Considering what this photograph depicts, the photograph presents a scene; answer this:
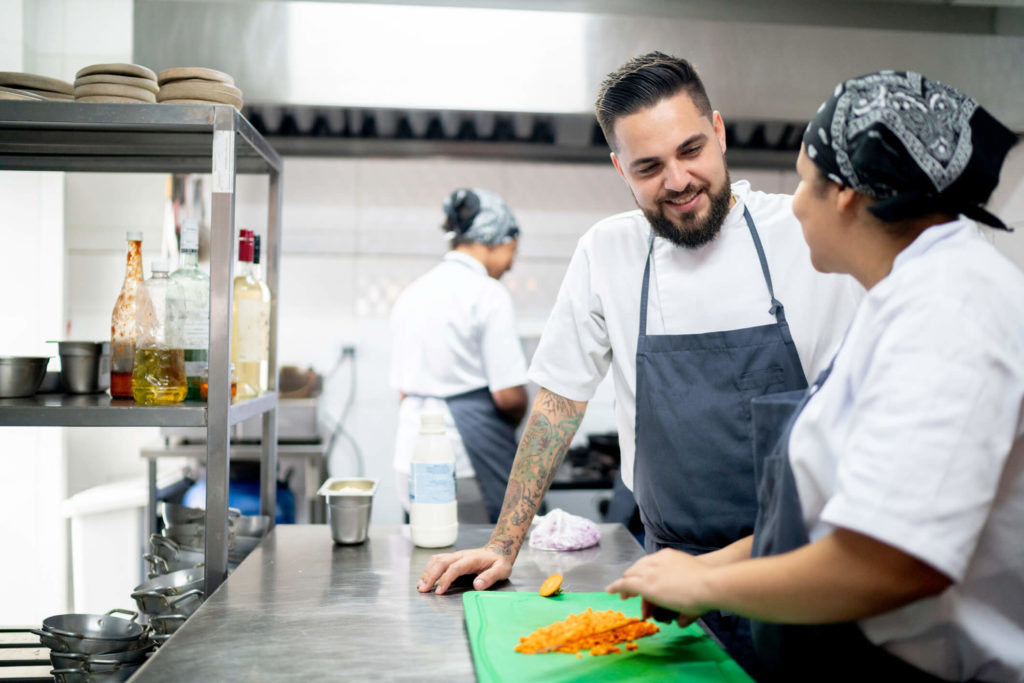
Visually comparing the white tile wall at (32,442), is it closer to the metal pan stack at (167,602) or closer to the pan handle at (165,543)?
the pan handle at (165,543)

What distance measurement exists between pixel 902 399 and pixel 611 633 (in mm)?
541

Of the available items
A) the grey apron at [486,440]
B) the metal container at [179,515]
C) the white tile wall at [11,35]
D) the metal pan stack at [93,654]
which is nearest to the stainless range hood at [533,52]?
the white tile wall at [11,35]

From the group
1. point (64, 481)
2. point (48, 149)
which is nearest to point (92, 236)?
point (64, 481)

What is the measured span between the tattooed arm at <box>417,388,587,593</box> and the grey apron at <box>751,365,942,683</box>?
585 millimetres

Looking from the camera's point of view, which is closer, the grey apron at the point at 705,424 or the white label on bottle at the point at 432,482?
the grey apron at the point at 705,424

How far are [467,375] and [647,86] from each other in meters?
1.58

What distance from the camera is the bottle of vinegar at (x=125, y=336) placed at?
1584 millimetres

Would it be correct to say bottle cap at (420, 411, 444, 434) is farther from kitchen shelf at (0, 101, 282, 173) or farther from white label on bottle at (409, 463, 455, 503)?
kitchen shelf at (0, 101, 282, 173)

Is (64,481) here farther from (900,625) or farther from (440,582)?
(900,625)

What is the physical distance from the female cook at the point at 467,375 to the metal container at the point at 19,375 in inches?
55.0

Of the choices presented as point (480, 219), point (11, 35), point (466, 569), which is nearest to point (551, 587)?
point (466, 569)

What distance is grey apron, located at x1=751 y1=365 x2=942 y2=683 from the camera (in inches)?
32.2

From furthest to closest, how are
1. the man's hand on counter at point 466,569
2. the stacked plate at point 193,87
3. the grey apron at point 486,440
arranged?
the grey apron at point 486,440, the stacked plate at point 193,87, the man's hand on counter at point 466,569

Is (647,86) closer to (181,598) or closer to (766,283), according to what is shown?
(766,283)
